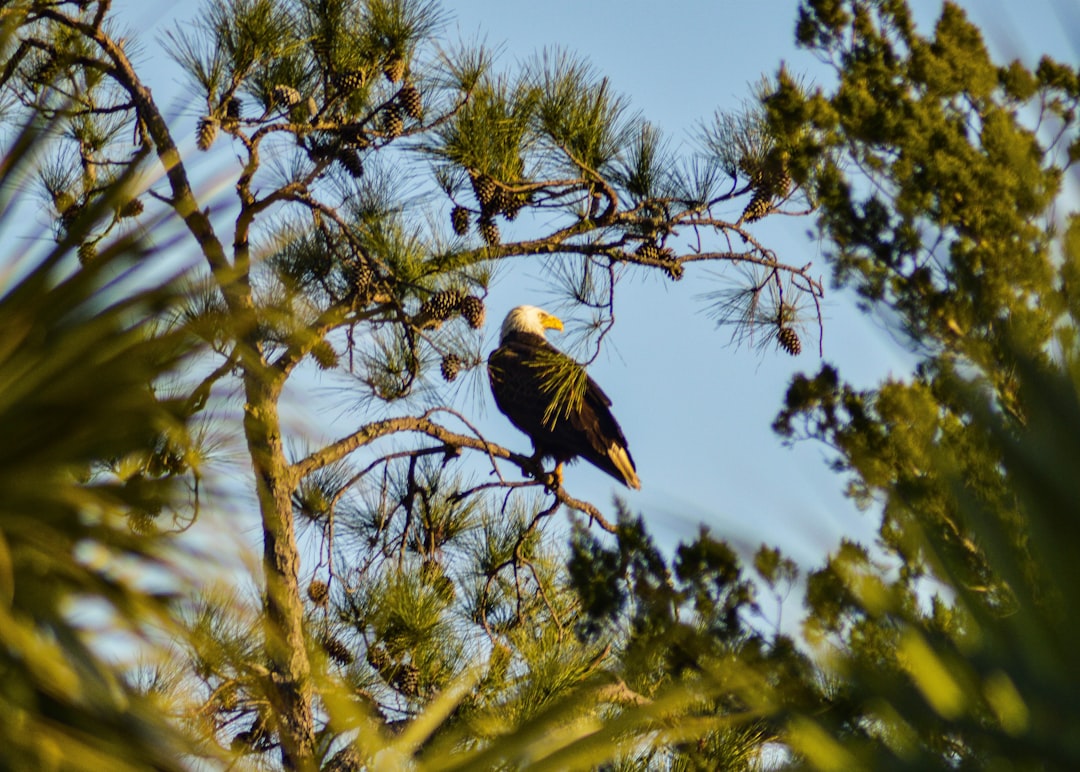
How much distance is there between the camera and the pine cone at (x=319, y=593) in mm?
3521

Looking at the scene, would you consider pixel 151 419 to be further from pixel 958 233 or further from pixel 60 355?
pixel 958 233

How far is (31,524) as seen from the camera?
3.00 ft

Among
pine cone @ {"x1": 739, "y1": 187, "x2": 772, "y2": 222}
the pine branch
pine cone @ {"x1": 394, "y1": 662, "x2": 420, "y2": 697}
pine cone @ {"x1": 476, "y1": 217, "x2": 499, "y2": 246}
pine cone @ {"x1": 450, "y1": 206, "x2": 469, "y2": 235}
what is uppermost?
pine cone @ {"x1": 450, "y1": 206, "x2": 469, "y2": 235}

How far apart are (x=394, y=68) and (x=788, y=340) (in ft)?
4.41

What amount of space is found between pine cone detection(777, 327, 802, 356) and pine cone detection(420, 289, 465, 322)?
94cm

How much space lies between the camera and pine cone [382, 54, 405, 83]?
3258 mm

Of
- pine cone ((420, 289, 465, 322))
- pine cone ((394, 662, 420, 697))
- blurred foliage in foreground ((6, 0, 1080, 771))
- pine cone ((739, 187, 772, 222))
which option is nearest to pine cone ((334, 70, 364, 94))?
pine cone ((420, 289, 465, 322))

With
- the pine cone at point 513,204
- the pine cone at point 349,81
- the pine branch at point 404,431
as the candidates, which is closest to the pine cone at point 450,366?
the pine branch at point 404,431

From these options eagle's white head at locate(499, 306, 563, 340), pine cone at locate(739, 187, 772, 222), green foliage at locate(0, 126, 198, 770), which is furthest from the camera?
eagle's white head at locate(499, 306, 563, 340)

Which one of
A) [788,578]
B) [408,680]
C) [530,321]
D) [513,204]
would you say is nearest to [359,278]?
[513,204]

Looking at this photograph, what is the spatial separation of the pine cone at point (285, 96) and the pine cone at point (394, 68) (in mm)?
244

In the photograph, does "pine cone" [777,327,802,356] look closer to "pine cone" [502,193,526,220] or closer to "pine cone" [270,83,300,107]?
"pine cone" [502,193,526,220]

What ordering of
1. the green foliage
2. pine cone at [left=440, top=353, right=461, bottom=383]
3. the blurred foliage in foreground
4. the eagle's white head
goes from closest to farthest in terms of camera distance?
the blurred foliage in foreground, the green foliage, pine cone at [left=440, top=353, right=461, bottom=383], the eagle's white head

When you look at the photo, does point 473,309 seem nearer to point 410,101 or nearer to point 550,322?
point 410,101
